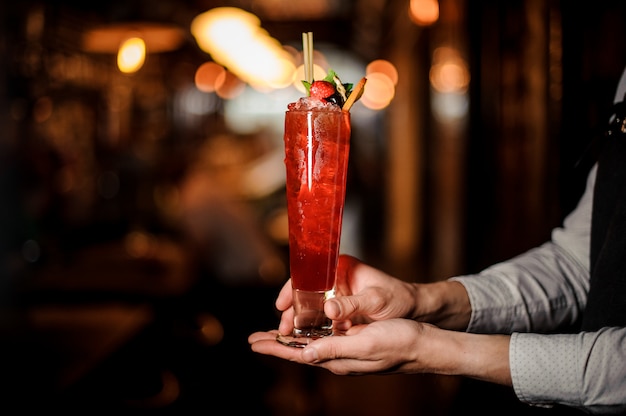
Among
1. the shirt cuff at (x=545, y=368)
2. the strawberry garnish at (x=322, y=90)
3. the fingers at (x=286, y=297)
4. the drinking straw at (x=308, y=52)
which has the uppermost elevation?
the drinking straw at (x=308, y=52)

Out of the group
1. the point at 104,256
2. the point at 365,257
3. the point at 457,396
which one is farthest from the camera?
the point at 365,257

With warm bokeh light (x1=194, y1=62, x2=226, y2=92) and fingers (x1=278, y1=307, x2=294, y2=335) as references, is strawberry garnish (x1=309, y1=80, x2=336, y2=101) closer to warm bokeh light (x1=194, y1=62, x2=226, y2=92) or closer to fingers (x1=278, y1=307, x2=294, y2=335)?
fingers (x1=278, y1=307, x2=294, y2=335)

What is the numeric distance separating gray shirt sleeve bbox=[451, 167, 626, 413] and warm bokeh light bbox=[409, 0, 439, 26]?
5.05m

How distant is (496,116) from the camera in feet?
13.4

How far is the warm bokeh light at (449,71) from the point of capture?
514cm

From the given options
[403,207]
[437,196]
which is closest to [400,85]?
[403,207]

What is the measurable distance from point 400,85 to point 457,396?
7.98m

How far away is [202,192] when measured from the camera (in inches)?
196

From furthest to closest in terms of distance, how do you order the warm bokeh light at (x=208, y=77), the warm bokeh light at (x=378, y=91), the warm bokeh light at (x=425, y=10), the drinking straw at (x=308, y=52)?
the warm bokeh light at (x=378, y=91) < the warm bokeh light at (x=208, y=77) < the warm bokeh light at (x=425, y=10) < the drinking straw at (x=308, y=52)

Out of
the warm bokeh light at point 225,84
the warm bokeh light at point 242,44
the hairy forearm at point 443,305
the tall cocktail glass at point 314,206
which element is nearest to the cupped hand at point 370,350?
the tall cocktail glass at point 314,206

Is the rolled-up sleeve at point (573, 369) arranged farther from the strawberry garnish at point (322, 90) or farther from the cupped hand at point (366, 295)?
the strawberry garnish at point (322, 90)

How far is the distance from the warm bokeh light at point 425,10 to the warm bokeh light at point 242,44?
1.49 m

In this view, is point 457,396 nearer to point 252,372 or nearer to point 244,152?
point 252,372

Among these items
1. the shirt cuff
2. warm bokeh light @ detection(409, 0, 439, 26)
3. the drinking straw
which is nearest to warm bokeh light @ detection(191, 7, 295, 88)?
warm bokeh light @ detection(409, 0, 439, 26)
